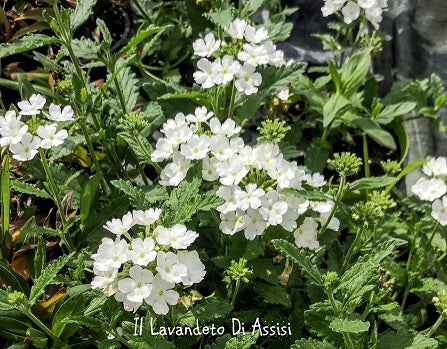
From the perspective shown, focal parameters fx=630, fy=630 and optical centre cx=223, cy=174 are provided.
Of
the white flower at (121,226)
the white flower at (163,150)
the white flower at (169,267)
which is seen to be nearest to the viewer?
the white flower at (169,267)

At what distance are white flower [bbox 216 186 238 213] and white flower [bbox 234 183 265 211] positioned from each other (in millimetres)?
17

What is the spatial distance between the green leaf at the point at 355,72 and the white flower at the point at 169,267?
3.89 ft

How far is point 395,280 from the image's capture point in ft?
6.70

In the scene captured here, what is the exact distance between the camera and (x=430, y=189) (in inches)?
77.3

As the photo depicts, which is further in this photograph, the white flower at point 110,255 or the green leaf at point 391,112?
the green leaf at point 391,112

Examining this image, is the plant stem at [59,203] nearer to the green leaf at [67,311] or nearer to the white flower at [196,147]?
the green leaf at [67,311]

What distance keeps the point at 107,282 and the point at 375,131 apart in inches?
→ 51.3

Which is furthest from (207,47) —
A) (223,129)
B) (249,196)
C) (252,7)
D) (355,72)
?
(355,72)

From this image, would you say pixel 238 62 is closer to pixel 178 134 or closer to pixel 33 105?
pixel 178 134

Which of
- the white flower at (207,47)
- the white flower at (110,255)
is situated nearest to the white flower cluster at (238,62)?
the white flower at (207,47)

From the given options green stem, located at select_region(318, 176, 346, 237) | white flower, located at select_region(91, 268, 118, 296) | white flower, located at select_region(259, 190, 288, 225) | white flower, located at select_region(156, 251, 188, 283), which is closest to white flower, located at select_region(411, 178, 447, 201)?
green stem, located at select_region(318, 176, 346, 237)

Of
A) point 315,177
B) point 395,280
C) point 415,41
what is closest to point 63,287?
point 315,177

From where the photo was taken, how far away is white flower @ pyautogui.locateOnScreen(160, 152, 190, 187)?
167 cm

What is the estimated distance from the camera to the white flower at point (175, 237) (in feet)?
4.63
